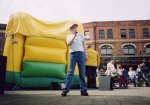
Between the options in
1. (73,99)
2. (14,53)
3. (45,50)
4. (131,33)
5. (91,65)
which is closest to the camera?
(73,99)

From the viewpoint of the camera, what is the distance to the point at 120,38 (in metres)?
35.5

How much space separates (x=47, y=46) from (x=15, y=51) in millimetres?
1149

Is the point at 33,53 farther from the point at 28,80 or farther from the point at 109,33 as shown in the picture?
the point at 109,33

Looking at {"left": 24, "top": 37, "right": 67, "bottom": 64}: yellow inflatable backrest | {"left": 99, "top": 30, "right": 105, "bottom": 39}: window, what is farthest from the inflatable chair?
{"left": 99, "top": 30, "right": 105, "bottom": 39}: window

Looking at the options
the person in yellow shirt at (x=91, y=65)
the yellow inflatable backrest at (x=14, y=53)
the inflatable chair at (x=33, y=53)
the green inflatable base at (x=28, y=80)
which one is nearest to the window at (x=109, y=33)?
the person in yellow shirt at (x=91, y=65)

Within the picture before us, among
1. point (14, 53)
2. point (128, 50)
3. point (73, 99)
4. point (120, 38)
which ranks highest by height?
point (120, 38)

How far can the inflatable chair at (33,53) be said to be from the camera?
7.93 metres

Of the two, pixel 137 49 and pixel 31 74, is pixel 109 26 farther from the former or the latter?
pixel 31 74

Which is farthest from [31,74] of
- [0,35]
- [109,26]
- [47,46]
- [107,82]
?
[109,26]

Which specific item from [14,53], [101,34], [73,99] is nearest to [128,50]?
[101,34]

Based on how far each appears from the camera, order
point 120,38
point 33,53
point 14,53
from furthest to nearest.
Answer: point 120,38 → point 33,53 → point 14,53

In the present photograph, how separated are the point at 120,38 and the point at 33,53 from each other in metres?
28.7

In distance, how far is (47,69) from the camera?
26.7ft

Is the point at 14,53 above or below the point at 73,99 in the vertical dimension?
above
